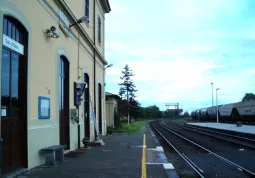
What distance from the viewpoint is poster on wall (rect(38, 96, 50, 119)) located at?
35.8 ft

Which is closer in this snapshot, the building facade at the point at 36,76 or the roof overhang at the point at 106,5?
the building facade at the point at 36,76

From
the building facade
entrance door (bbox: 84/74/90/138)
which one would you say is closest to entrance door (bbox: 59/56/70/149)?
the building facade

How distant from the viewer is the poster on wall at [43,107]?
1090cm

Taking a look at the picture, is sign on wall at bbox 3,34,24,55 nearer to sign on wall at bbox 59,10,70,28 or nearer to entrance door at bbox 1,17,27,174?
entrance door at bbox 1,17,27,174

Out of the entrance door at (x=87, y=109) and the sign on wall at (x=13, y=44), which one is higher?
the sign on wall at (x=13, y=44)

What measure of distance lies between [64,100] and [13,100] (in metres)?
5.57

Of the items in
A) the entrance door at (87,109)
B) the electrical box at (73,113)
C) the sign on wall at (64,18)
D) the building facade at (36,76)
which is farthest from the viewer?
the entrance door at (87,109)

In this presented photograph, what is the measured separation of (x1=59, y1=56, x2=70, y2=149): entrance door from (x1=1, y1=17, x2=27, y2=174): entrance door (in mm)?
4420

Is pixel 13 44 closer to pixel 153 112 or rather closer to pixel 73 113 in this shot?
pixel 73 113

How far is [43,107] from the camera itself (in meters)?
11.2

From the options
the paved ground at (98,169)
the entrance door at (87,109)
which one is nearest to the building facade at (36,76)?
the paved ground at (98,169)

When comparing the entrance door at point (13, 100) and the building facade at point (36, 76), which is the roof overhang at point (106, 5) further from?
the entrance door at point (13, 100)

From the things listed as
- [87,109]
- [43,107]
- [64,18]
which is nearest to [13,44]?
[43,107]

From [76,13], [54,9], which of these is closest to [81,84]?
[76,13]
